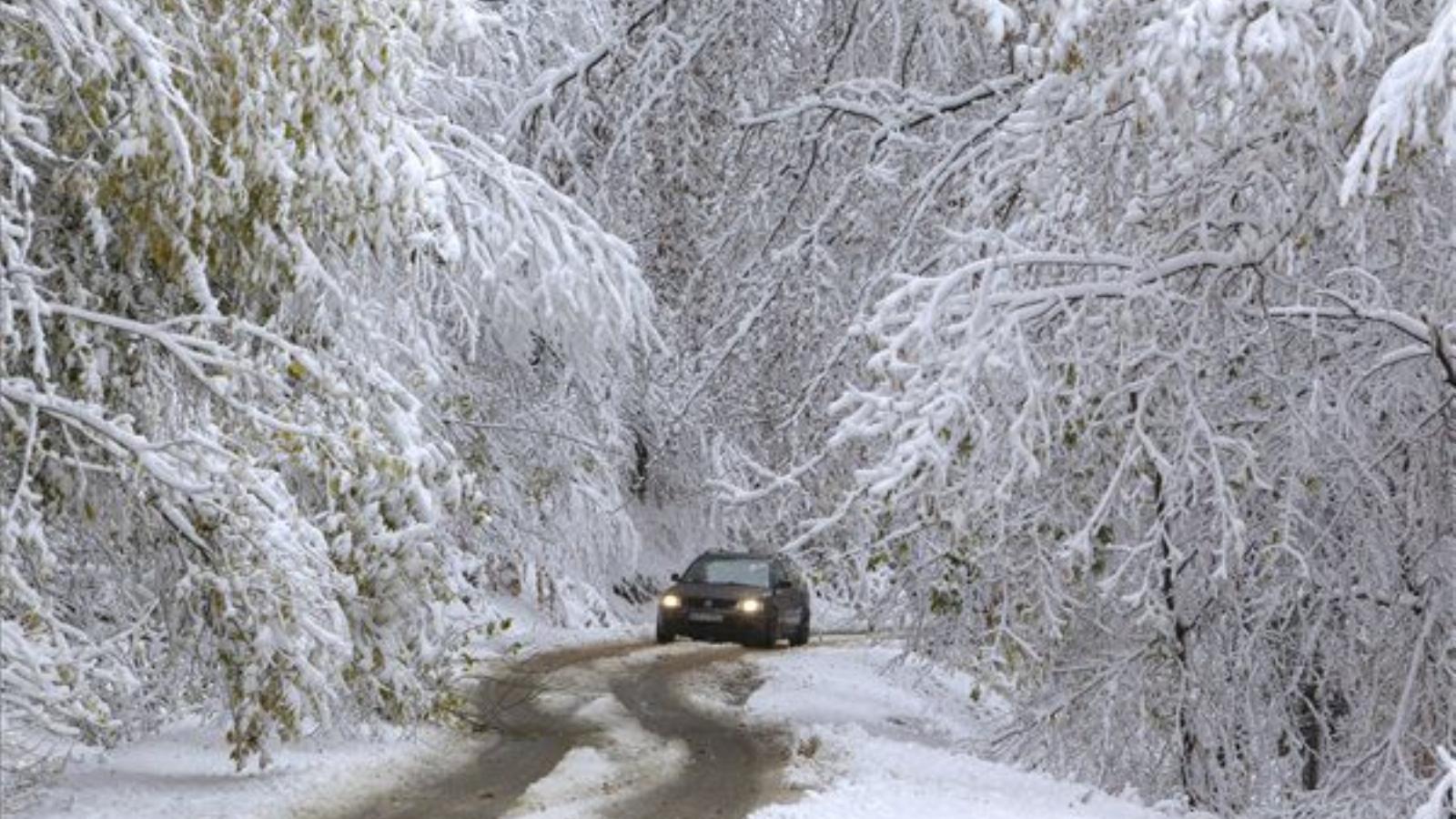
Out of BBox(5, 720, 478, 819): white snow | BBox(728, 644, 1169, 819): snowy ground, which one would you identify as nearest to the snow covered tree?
BBox(728, 644, 1169, 819): snowy ground

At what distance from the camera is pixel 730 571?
95.3ft

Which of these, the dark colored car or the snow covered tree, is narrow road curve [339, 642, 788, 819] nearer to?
the snow covered tree

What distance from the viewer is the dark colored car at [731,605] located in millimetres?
27938

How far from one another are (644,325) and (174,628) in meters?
4.98

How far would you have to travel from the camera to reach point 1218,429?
13.4m

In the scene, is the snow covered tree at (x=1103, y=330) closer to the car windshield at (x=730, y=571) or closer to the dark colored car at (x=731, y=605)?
the dark colored car at (x=731, y=605)

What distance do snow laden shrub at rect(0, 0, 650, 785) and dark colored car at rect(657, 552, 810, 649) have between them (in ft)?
52.2

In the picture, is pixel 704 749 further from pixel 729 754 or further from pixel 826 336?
pixel 826 336

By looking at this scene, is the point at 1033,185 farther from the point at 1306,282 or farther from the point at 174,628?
the point at 174,628

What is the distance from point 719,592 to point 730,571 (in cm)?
86

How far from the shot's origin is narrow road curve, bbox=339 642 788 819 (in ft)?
42.3

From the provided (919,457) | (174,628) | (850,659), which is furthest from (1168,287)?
(850,659)

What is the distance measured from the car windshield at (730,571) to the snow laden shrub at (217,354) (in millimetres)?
16734

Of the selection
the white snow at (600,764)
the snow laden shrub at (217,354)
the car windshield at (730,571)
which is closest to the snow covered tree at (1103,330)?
the white snow at (600,764)
